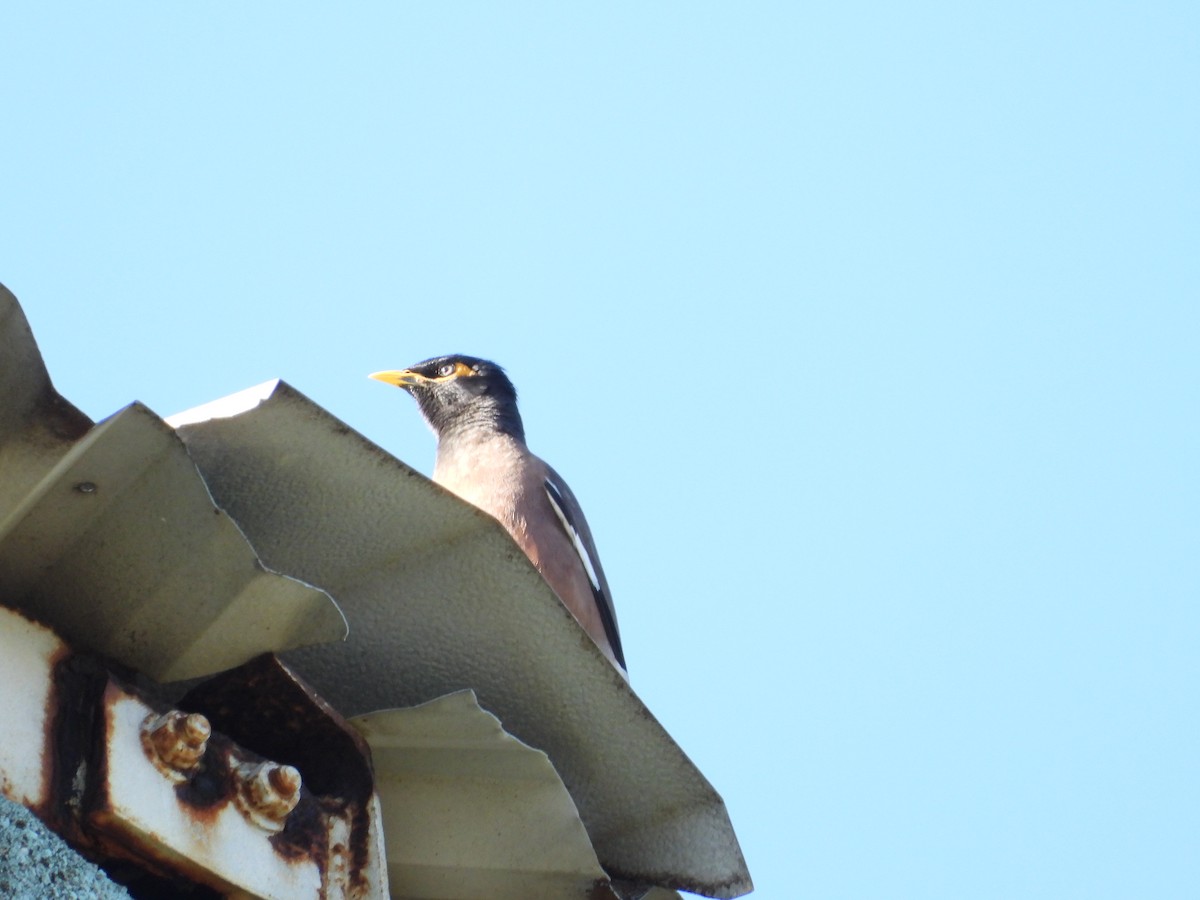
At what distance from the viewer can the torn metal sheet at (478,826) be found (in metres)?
2.47

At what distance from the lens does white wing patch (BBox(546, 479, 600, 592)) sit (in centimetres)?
581

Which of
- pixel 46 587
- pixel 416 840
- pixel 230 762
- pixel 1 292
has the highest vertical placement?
pixel 1 292

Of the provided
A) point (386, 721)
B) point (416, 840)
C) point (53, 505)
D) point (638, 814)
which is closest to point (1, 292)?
point (53, 505)

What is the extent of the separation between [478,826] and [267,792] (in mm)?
536

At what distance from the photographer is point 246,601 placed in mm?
2098

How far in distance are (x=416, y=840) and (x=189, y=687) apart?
431mm

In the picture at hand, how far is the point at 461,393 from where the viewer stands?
6.95 meters

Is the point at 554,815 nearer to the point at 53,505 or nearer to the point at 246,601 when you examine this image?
the point at 246,601

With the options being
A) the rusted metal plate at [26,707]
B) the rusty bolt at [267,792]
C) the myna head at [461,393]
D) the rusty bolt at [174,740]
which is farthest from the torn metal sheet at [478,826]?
the myna head at [461,393]

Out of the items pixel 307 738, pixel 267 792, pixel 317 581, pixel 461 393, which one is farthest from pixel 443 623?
pixel 461 393

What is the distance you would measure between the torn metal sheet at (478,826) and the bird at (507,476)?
238 cm

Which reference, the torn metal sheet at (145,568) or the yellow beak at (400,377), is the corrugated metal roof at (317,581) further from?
the yellow beak at (400,377)

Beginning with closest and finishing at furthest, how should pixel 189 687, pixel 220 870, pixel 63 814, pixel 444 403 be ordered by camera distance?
pixel 63 814 → pixel 220 870 → pixel 189 687 → pixel 444 403

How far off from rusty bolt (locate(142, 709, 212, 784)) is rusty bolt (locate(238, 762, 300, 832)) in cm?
10
